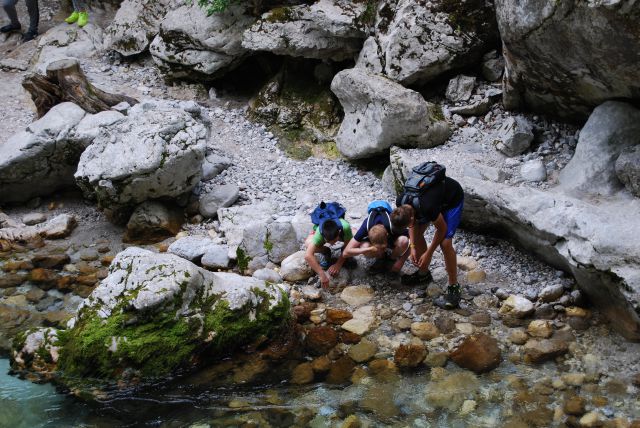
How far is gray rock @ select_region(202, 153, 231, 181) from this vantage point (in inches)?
378

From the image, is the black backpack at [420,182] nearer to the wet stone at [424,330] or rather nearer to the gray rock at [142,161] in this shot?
the wet stone at [424,330]

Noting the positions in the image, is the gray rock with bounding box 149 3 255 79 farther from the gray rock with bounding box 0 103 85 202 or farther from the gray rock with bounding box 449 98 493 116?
the gray rock with bounding box 449 98 493 116

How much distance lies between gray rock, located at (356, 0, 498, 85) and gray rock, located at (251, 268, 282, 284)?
408 cm

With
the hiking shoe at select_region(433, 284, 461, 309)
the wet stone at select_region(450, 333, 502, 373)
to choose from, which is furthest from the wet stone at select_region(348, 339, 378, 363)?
the hiking shoe at select_region(433, 284, 461, 309)

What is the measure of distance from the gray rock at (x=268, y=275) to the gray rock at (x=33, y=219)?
4.46 metres

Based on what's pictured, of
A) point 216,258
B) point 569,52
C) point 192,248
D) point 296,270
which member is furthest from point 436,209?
point 192,248

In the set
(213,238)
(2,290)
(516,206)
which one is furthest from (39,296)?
(516,206)

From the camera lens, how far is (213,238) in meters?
8.48

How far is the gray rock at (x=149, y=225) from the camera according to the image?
873 cm

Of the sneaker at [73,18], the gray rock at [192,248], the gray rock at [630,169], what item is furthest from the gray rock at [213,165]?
the sneaker at [73,18]

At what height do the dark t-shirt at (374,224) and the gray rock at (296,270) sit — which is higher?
the dark t-shirt at (374,224)

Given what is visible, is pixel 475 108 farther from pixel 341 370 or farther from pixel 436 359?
pixel 341 370

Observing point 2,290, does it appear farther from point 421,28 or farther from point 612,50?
point 612,50

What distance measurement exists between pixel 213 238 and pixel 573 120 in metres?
5.60
